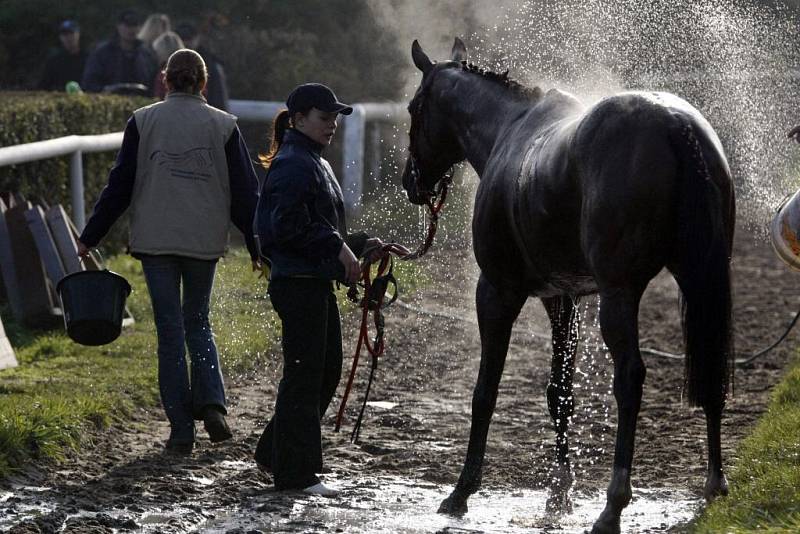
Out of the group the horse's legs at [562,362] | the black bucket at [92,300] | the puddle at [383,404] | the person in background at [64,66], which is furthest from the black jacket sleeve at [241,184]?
the person in background at [64,66]

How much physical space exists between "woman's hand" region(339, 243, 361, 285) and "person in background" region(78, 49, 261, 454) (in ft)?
3.28

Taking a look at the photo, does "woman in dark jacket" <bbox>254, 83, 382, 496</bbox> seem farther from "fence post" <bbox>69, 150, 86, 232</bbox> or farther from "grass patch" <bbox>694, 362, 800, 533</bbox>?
"fence post" <bbox>69, 150, 86, 232</bbox>

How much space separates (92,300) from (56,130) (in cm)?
511

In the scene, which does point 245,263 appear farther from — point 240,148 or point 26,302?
point 240,148

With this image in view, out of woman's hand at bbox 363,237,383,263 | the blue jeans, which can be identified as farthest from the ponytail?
the blue jeans

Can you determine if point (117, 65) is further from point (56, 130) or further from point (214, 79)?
point (56, 130)

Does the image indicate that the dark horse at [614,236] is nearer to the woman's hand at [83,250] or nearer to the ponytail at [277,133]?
the ponytail at [277,133]

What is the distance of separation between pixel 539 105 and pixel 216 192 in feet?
5.22

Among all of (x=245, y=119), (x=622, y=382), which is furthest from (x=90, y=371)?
(x=245, y=119)

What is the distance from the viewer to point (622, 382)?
5004 mm

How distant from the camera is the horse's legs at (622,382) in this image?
4.92 m

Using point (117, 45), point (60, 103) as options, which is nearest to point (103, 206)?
point (60, 103)

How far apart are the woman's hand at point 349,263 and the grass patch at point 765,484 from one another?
1.64 m

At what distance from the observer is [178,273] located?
662 cm
